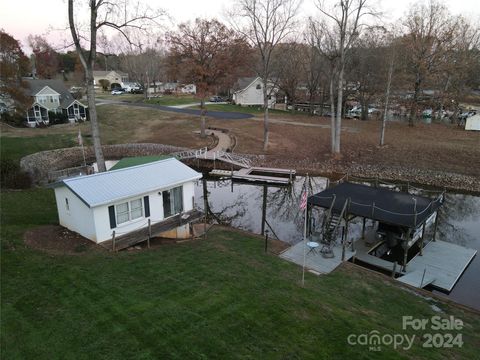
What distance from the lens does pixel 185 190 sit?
19812 millimetres

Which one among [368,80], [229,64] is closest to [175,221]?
[229,64]

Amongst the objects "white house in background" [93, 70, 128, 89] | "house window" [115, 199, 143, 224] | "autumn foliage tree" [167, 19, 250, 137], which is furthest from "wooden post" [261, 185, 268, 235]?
"white house in background" [93, 70, 128, 89]

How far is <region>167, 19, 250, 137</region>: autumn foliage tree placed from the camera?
39.2 metres

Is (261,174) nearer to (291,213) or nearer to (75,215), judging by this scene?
(291,213)

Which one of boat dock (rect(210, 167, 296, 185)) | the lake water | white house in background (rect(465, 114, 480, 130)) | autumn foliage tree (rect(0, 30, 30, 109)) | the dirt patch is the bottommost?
the lake water

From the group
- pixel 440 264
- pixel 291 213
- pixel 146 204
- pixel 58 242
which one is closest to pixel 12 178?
pixel 58 242

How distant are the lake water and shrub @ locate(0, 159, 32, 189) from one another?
12.8 metres

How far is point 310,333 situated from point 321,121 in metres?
48.5

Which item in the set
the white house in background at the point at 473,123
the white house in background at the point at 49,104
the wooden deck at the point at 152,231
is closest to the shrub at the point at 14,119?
the white house in background at the point at 49,104

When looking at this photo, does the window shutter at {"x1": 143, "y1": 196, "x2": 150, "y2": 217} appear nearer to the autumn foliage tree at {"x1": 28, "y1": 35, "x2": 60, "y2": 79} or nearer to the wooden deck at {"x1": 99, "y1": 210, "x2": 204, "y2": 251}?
the wooden deck at {"x1": 99, "y1": 210, "x2": 204, "y2": 251}

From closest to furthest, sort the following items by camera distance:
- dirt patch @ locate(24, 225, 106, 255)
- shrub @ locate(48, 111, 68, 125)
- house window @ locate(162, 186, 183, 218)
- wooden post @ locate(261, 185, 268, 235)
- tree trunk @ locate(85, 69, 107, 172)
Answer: dirt patch @ locate(24, 225, 106, 255), house window @ locate(162, 186, 183, 218), tree trunk @ locate(85, 69, 107, 172), wooden post @ locate(261, 185, 268, 235), shrub @ locate(48, 111, 68, 125)

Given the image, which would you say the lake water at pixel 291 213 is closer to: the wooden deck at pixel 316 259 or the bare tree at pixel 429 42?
the wooden deck at pixel 316 259

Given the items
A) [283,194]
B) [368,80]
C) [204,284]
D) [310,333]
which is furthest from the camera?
[368,80]

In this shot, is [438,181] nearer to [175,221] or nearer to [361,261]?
[361,261]
